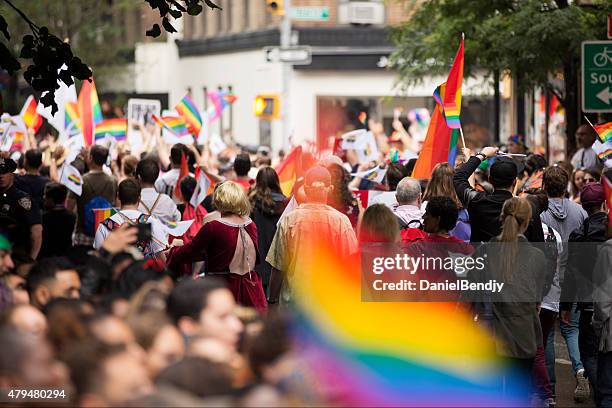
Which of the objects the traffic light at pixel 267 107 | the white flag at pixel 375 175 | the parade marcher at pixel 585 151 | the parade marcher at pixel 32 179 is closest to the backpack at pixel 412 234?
the parade marcher at pixel 32 179

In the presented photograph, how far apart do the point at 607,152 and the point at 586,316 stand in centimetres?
284

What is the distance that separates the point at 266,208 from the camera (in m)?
12.1

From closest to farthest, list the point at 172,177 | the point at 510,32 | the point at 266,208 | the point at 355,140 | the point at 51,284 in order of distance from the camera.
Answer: the point at 51,284 < the point at 266,208 < the point at 172,177 < the point at 510,32 < the point at 355,140

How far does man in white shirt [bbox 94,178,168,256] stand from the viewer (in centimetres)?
1049

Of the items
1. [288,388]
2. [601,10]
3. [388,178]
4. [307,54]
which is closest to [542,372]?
[388,178]

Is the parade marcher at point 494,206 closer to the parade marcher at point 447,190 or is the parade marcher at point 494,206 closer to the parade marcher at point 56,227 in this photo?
the parade marcher at point 447,190

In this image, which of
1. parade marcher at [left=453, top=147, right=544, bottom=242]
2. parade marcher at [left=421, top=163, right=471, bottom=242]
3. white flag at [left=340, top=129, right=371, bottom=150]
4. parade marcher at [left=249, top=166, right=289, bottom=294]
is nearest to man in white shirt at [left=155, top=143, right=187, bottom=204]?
parade marcher at [left=249, top=166, right=289, bottom=294]

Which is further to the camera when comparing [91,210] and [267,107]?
[267,107]

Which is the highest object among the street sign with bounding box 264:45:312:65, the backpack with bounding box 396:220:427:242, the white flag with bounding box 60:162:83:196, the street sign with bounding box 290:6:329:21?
the street sign with bounding box 290:6:329:21

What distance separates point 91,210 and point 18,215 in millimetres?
1481

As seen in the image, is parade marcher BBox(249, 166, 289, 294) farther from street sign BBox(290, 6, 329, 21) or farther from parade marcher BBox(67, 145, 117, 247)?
street sign BBox(290, 6, 329, 21)

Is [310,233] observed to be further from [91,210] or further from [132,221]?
[91,210]

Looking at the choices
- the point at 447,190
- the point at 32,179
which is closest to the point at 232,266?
the point at 447,190

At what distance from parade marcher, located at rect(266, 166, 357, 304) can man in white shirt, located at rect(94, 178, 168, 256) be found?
43.2 inches
